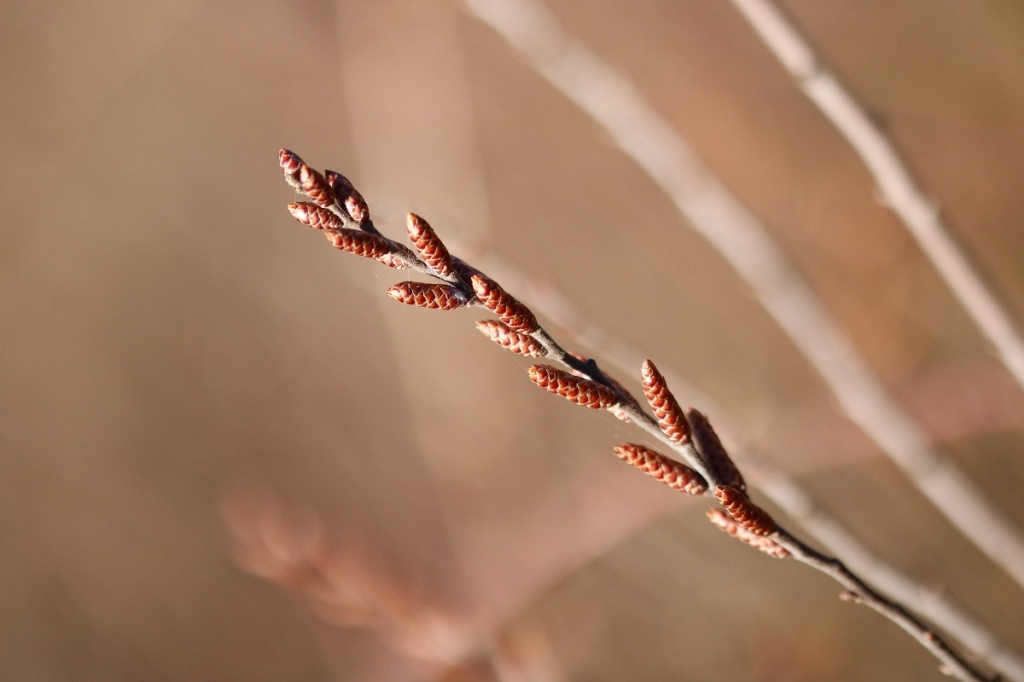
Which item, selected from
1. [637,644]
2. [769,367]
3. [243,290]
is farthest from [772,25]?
[243,290]

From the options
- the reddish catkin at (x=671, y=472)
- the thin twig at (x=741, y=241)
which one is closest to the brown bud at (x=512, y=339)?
the reddish catkin at (x=671, y=472)

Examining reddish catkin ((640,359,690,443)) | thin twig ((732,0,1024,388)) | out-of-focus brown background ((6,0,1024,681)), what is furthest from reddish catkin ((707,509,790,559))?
out-of-focus brown background ((6,0,1024,681))

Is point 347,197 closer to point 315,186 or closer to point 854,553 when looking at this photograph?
point 315,186

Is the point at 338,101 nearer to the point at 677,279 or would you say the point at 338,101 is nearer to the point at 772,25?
the point at 677,279

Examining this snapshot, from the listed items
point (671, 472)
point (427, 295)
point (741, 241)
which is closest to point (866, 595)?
point (671, 472)

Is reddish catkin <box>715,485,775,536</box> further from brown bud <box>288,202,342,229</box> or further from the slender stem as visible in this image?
brown bud <box>288,202,342,229</box>

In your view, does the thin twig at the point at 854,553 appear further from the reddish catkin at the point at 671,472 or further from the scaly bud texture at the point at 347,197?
the scaly bud texture at the point at 347,197
